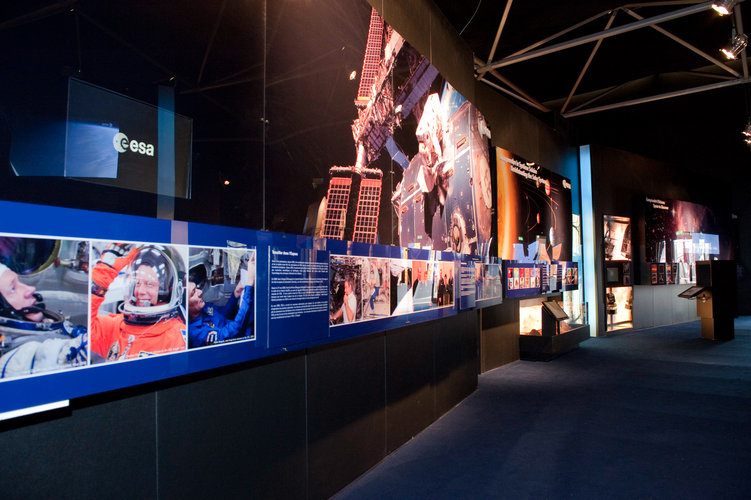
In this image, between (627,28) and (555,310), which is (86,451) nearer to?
(555,310)

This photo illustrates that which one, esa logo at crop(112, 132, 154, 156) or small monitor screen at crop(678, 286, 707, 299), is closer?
esa logo at crop(112, 132, 154, 156)

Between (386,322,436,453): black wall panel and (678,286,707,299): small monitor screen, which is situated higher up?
(678,286,707,299): small monitor screen

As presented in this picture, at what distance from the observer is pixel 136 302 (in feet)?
4.72

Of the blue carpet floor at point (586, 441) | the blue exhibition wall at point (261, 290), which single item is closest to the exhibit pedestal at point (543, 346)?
the blue carpet floor at point (586, 441)

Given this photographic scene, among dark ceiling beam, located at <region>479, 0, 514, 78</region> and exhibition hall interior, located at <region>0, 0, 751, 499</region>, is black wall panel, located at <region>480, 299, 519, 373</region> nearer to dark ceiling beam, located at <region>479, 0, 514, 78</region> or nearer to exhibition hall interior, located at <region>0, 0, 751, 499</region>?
exhibition hall interior, located at <region>0, 0, 751, 499</region>

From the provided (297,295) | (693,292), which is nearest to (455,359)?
(297,295)

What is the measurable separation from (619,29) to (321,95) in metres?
6.68

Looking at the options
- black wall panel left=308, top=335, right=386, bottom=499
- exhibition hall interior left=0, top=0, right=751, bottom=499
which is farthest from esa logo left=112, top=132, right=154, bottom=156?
black wall panel left=308, top=335, right=386, bottom=499

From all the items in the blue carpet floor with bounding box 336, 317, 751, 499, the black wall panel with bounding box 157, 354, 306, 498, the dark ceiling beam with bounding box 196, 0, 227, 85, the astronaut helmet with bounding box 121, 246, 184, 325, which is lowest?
the blue carpet floor with bounding box 336, 317, 751, 499

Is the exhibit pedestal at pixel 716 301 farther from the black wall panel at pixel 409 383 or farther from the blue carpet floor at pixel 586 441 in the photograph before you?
the black wall panel at pixel 409 383

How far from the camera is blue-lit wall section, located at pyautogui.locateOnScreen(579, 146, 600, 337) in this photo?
1012cm

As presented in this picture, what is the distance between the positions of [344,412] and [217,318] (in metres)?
1.43

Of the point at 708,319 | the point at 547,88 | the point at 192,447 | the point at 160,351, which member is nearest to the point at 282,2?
the point at 160,351

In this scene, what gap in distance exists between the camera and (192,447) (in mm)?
1837
